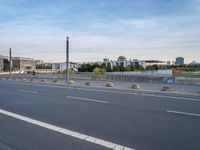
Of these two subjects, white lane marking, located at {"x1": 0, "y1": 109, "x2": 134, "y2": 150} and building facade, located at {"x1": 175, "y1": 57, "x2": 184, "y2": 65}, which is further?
building facade, located at {"x1": 175, "y1": 57, "x2": 184, "y2": 65}

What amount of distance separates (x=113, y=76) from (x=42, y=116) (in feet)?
95.7

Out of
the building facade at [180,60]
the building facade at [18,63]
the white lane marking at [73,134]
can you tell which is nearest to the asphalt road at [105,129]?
the white lane marking at [73,134]

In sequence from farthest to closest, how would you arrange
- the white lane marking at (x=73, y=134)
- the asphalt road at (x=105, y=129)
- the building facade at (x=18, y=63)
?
1. the building facade at (x=18, y=63)
2. the asphalt road at (x=105, y=129)
3. the white lane marking at (x=73, y=134)

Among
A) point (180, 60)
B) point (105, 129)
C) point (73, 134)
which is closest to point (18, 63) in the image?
point (180, 60)

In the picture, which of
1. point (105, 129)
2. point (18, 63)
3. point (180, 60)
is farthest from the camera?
point (180, 60)

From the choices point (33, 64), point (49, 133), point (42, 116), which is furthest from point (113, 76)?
point (33, 64)

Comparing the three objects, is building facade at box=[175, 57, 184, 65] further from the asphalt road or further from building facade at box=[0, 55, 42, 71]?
the asphalt road

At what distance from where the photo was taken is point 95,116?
9.23 meters

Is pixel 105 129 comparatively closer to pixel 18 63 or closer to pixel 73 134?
pixel 73 134

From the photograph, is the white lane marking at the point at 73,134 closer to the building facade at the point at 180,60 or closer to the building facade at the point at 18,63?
the building facade at the point at 18,63

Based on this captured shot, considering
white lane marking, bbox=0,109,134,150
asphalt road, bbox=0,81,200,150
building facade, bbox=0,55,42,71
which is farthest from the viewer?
building facade, bbox=0,55,42,71

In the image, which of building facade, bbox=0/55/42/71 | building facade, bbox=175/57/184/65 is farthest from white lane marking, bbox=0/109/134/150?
building facade, bbox=175/57/184/65

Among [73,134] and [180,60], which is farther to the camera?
[180,60]

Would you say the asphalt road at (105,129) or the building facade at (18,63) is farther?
the building facade at (18,63)
